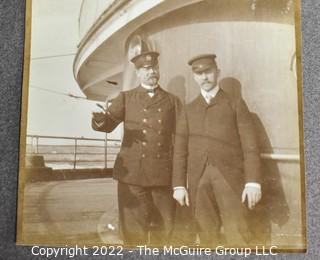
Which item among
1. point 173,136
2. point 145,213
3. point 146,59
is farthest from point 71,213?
point 146,59

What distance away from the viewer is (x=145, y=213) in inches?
35.9

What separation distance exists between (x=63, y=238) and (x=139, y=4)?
67 centimetres

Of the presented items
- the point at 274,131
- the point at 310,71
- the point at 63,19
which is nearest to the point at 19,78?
the point at 63,19

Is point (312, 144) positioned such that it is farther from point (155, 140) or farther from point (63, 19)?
point (63, 19)

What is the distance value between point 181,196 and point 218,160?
Answer: 0.14m

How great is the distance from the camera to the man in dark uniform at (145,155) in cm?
91

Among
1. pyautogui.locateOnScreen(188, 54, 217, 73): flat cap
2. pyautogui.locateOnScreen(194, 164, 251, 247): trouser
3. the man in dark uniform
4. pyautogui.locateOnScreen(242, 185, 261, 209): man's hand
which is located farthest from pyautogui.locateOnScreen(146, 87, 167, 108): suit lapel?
pyautogui.locateOnScreen(242, 185, 261, 209): man's hand

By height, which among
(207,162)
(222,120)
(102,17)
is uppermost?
(102,17)

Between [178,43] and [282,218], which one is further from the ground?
[178,43]

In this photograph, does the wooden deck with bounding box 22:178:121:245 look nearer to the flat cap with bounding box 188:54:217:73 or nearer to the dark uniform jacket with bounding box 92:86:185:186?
the dark uniform jacket with bounding box 92:86:185:186

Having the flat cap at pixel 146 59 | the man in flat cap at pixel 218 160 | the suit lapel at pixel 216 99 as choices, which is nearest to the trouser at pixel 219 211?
the man in flat cap at pixel 218 160

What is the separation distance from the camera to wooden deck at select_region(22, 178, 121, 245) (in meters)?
0.92

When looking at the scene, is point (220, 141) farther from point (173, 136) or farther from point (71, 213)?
point (71, 213)

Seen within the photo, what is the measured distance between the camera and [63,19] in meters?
0.98
